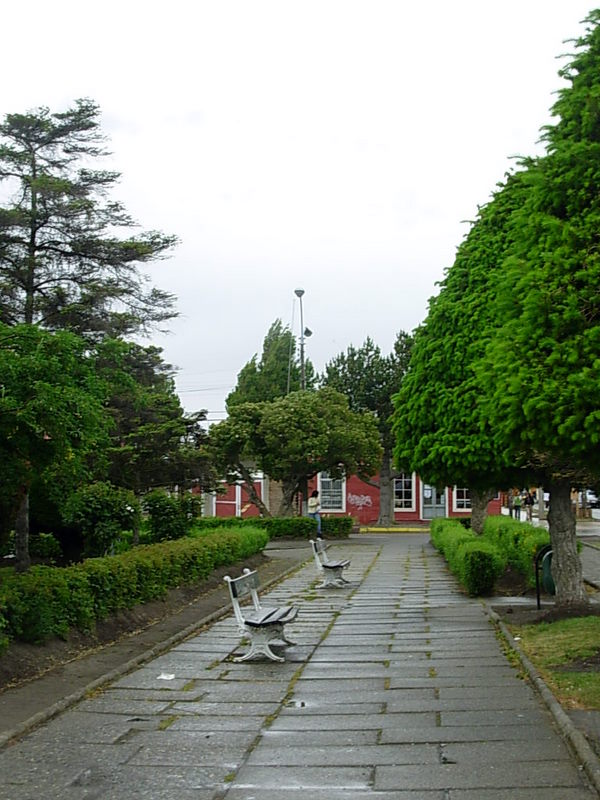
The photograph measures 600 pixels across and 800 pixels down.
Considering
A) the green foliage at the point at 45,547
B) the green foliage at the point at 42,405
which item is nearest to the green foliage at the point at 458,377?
the green foliage at the point at 42,405

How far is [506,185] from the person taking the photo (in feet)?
44.7

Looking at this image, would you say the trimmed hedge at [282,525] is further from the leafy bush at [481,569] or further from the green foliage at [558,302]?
the green foliage at [558,302]

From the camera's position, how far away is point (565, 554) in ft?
43.2

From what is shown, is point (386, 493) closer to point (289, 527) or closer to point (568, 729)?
point (289, 527)

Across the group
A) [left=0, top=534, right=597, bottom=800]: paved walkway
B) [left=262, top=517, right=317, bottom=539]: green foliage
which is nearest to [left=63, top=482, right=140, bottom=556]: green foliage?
[left=0, top=534, right=597, bottom=800]: paved walkway

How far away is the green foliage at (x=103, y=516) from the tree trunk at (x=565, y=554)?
28.1 feet

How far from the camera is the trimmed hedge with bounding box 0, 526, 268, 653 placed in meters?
9.79

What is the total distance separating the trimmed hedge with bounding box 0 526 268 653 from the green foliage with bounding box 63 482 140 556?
1.64 meters

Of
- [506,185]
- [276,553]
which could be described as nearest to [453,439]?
[506,185]

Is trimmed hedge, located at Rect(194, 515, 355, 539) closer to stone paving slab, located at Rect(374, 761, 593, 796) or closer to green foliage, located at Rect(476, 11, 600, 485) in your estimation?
green foliage, located at Rect(476, 11, 600, 485)

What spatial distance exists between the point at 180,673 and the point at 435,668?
97.4 inches

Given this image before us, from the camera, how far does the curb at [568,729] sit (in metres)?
5.77

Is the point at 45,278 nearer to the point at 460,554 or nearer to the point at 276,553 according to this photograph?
the point at 460,554

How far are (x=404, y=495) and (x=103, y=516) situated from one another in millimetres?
34205
